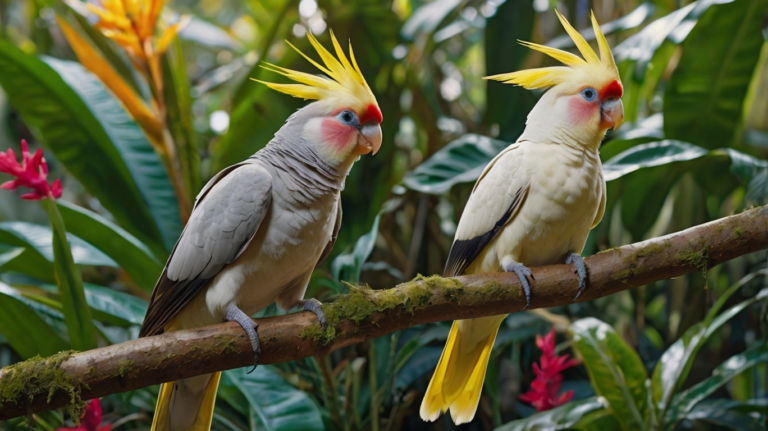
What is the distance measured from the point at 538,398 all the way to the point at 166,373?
1.11m

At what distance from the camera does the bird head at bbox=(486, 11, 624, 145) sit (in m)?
1.31

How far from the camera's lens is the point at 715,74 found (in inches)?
79.5

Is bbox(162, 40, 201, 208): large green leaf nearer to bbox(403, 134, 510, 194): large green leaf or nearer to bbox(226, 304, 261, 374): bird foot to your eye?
bbox(403, 134, 510, 194): large green leaf

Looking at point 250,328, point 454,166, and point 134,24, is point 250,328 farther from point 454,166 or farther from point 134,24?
point 134,24

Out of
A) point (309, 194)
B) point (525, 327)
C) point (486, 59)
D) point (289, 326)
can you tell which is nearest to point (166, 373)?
point (289, 326)

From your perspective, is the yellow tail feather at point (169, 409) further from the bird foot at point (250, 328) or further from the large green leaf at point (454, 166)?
the large green leaf at point (454, 166)

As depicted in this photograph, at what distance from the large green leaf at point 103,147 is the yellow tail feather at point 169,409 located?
800 mm

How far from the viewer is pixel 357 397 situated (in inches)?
76.6

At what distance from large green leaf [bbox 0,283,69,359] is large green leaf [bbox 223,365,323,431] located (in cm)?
50

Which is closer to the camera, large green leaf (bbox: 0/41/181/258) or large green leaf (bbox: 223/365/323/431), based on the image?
large green leaf (bbox: 223/365/323/431)

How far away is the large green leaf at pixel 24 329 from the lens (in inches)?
63.6

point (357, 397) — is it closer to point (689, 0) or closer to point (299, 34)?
point (299, 34)

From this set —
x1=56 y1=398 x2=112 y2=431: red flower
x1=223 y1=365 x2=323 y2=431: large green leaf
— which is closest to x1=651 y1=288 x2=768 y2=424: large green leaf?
x1=223 y1=365 x2=323 y2=431: large green leaf

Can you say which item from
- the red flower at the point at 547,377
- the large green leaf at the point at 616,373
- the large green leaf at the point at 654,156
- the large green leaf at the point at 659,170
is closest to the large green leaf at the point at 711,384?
the large green leaf at the point at 616,373
